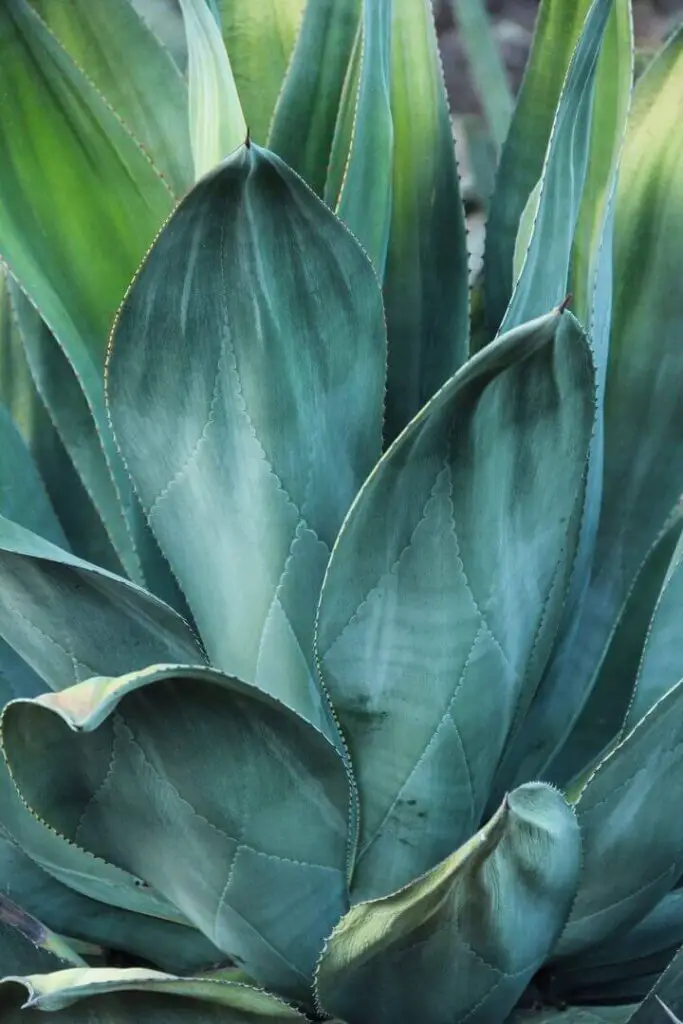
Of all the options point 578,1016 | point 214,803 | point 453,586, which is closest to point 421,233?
point 453,586

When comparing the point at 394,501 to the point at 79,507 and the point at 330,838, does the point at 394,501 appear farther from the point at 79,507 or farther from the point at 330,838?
the point at 79,507

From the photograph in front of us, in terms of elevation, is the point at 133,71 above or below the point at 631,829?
above

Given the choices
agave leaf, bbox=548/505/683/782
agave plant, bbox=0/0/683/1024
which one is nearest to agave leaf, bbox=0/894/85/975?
agave plant, bbox=0/0/683/1024

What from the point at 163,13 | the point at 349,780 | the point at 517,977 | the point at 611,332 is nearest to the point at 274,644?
the point at 349,780

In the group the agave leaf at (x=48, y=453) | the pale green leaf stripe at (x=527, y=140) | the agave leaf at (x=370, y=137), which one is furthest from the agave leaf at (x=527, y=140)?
the agave leaf at (x=48, y=453)

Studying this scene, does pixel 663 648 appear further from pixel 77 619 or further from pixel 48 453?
pixel 48 453

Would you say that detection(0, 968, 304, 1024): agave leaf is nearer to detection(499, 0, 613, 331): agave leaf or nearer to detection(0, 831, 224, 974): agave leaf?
detection(0, 831, 224, 974): agave leaf
